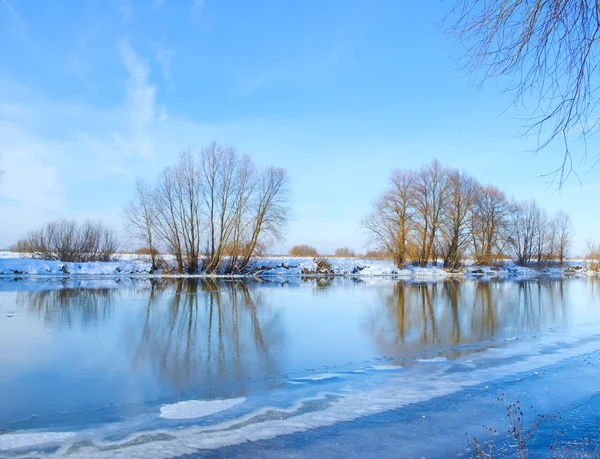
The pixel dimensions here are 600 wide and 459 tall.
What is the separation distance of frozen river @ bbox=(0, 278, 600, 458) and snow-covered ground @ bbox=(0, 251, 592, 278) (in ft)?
72.5

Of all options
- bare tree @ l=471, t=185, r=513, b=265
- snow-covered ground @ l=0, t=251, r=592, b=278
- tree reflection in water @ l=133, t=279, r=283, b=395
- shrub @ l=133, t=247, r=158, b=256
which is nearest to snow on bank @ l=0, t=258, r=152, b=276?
snow-covered ground @ l=0, t=251, r=592, b=278

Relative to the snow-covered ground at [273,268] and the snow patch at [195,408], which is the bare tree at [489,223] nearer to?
the snow-covered ground at [273,268]

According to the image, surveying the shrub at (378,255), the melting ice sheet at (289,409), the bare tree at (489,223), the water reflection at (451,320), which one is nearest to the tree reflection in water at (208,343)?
the melting ice sheet at (289,409)

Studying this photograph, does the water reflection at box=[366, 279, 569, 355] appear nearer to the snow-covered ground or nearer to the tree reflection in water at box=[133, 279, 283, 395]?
the tree reflection in water at box=[133, 279, 283, 395]

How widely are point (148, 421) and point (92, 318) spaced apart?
7.13 m

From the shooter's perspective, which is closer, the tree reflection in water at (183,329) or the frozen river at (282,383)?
the frozen river at (282,383)

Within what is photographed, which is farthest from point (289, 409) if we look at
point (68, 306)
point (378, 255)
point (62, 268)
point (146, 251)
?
point (378, 255)

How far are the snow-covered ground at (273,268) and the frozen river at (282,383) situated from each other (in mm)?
22102

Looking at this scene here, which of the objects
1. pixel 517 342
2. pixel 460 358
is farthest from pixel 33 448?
pixel 517 342

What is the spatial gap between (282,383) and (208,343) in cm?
267

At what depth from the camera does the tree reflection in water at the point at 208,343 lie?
18.4 feet

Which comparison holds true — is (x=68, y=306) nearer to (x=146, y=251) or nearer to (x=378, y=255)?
(x=146, y=251)

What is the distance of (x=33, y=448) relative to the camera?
3.39 metres

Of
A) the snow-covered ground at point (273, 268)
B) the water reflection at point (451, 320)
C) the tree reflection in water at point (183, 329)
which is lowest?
the water reflection at point (451, 320)
